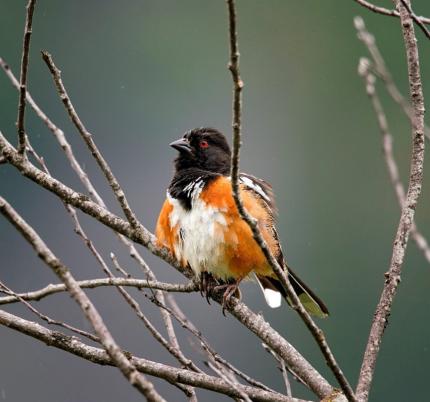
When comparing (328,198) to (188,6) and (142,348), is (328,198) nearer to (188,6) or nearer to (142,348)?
(142,348)

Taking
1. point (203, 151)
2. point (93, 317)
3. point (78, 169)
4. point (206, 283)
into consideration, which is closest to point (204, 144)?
point (203, 151)

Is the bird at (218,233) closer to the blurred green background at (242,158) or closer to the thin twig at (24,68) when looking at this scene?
the thin twig at (24,68)

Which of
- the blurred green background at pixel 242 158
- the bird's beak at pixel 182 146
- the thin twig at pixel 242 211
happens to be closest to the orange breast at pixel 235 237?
the bird's beak at pixel 182 146

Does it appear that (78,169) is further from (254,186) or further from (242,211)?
(254,186)

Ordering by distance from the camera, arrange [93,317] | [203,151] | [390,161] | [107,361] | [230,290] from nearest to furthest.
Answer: [93,317] < [390,161] < [107,361] < [230,290] < [203,151]

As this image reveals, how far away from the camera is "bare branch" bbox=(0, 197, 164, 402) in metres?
2.07

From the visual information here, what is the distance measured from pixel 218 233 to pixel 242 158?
16011mm

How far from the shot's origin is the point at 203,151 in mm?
4504

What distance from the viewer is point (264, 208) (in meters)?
4.16

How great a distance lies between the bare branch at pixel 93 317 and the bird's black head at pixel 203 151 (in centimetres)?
223

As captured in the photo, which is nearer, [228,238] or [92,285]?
[92,285]

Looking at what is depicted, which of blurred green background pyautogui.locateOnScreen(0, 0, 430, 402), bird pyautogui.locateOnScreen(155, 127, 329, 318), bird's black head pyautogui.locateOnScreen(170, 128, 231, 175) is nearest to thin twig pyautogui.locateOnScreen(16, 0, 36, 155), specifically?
bird pyautogui.locateOnScreen(155, 127, 329, 318)

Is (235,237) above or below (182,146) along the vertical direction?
below

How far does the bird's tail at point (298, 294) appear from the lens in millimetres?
4031
